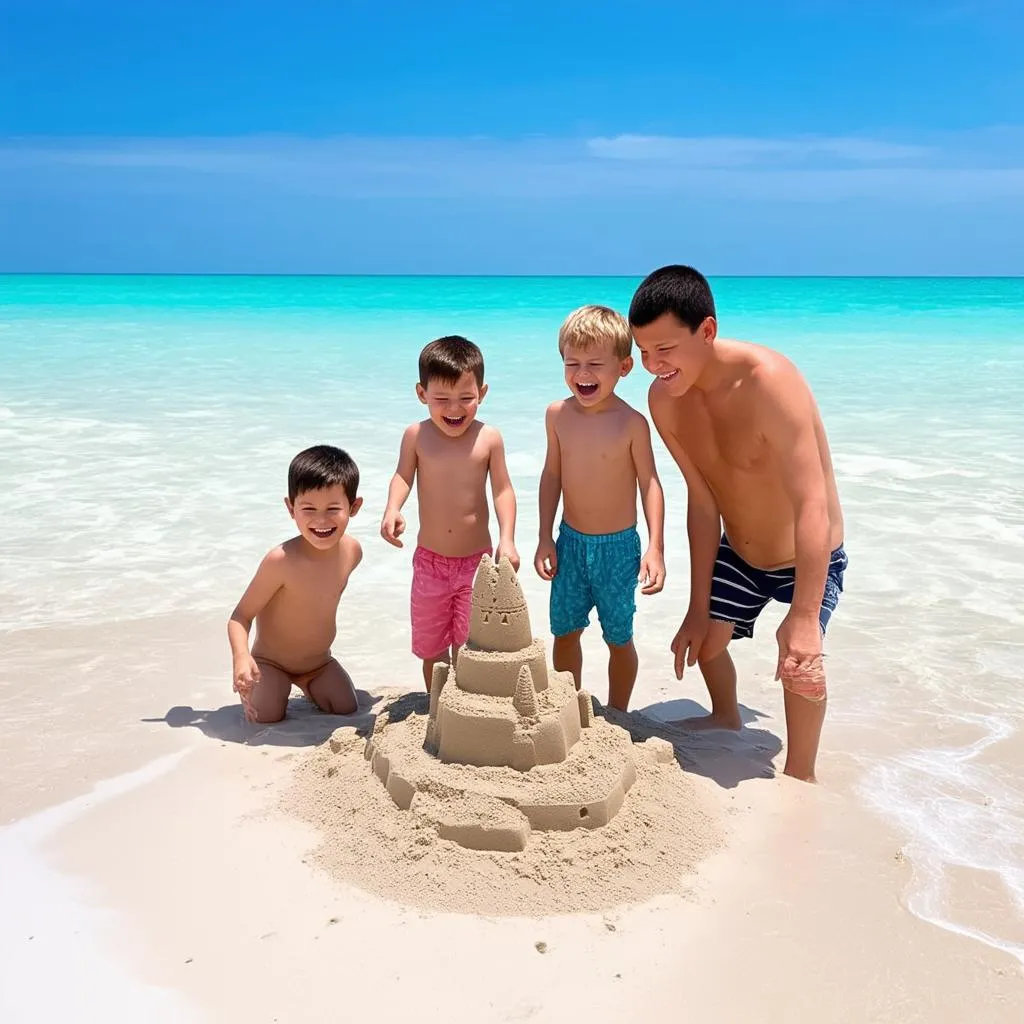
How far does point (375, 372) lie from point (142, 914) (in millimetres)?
12360

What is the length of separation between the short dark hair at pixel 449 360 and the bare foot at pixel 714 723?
1.46 meters

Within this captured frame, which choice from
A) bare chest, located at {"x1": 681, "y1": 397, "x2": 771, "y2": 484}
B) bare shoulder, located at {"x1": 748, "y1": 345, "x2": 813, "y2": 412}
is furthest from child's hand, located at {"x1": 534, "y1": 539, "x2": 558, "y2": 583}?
bare shoulder, located at {"x1": 748, "y1": 345, "x2": 813, "y2": 412}

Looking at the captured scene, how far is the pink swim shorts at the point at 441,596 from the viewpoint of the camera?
12.0 feet

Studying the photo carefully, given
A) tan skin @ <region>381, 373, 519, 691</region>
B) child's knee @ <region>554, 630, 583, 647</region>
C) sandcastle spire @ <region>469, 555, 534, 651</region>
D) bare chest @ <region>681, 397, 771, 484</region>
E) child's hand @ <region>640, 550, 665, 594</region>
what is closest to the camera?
sandcastle spire @ <region>469, 555, 534, 651</region>

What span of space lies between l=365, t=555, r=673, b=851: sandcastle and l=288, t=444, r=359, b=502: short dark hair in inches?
32.4

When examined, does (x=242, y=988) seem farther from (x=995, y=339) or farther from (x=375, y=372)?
(x=995, y=339)

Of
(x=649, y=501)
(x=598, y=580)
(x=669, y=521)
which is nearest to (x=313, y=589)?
(x=598, y=580)

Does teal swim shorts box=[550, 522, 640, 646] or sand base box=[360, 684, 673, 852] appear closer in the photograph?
sand base box=[360, 684, 673, 852]

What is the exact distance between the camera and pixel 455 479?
3590 mm

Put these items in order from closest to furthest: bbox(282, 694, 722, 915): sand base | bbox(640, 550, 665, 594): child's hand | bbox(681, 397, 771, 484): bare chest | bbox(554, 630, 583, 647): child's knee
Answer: bbox(282, 694, 722, 915): sand base, bbox(681, 397, 771, 484): bare chest, bbox(640, 550, 665, 594): child's hand, bbox(554, 630, 583, 647): child's knee

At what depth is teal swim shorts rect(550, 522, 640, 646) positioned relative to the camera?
3.53 m

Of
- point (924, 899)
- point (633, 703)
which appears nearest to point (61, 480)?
point (633, 703)

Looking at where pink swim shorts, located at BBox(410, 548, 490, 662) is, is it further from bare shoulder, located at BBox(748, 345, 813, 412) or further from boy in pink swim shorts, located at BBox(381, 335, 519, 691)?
bare shoulder, located at BBox(748, 345, 813, 412)

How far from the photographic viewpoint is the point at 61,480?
7.19m
